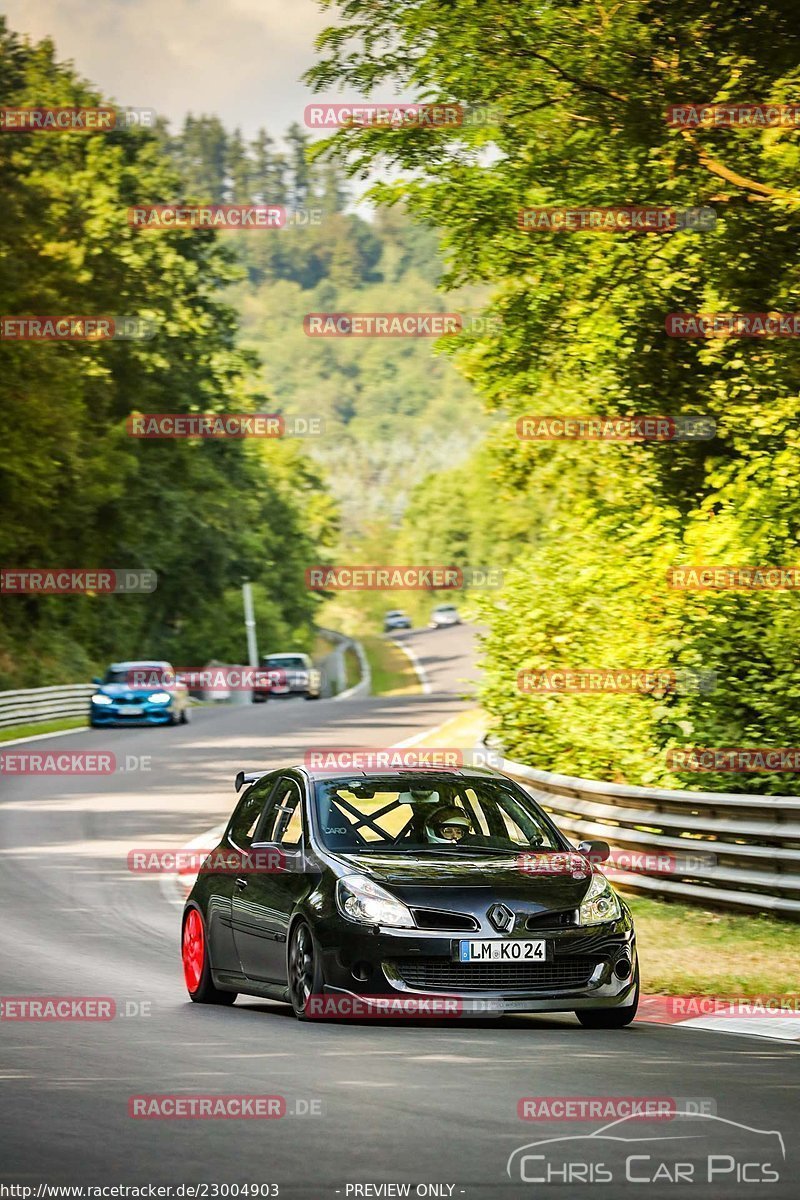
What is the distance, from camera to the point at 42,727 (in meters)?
46.4

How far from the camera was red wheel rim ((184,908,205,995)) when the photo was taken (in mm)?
12484

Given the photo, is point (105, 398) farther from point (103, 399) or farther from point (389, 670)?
point (389, 670)

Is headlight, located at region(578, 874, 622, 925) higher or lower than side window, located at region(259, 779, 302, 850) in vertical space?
lower

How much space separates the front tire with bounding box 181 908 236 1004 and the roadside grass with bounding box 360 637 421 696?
7442cm

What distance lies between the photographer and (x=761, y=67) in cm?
2008

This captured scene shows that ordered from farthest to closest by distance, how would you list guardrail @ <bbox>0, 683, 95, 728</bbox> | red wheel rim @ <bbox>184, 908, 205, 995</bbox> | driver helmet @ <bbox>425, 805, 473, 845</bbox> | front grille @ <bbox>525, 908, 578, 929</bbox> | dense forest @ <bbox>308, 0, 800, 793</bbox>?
guardrail @ <bbox>0, 683, 95, 728</bbox>
dense forest @ <bbox>308, 0, 800, 793</bbox>
red wheel rim @ <bbox>184, 908, 205, 995</bbox>
driver helmet @ <bbox>425, 805, 473, 845</bbox>
front grille @ <bbox>525, 908, 578, 929</bbox>

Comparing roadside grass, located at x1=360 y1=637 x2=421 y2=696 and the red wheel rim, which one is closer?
the red wheel rim

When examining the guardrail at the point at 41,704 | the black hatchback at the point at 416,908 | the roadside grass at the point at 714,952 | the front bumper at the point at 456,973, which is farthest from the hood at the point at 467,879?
the guardrail at the point at 41,704

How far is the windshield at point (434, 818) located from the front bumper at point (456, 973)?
865 millimetres

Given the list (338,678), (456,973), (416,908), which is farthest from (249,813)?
(338,678)

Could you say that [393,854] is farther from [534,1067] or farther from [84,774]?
[84,774]

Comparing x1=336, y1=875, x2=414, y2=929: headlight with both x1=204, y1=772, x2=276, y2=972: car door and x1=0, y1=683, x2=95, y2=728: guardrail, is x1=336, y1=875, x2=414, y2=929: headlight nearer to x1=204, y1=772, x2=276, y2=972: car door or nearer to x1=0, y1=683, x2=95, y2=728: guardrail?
x1=204, y1=772, x2=276, y2=972: car door

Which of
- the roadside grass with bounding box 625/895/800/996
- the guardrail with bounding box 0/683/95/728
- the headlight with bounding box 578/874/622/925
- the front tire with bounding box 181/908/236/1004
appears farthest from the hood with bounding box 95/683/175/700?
the headlight with bounding box 578/874/622/925

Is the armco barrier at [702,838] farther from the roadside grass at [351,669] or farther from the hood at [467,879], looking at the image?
the roadside grass at [351,669]
